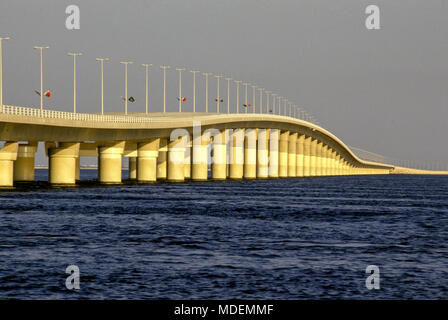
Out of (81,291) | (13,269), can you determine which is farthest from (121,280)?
(13,269)

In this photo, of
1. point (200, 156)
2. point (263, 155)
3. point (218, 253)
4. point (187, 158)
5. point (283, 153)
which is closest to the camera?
point (218, 253)

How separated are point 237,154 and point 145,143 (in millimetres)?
44662

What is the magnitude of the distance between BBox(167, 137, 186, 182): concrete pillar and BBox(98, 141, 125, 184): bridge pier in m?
18.5

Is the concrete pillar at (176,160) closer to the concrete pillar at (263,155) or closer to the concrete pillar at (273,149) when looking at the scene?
the concrete pillar at (263,155)

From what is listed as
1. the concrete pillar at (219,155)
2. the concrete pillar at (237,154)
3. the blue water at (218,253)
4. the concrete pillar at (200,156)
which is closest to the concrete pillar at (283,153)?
the concrete pillar at (237,154)

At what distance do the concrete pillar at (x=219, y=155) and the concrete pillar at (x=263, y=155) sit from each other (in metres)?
19.8

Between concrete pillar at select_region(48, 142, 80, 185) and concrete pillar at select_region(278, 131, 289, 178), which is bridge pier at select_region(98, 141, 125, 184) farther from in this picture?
concrete pillar at select_region(278, 131, 289, 178)

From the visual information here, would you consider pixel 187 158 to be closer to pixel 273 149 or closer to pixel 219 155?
pixel 219 155

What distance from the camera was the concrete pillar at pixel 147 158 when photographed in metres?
124

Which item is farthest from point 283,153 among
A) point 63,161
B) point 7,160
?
point 7,160

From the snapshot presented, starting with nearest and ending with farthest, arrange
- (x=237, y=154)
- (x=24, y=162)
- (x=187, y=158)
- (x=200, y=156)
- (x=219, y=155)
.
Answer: (x=24, y=162) → (x=200, y=156) → (x=219, y=155) → (x=187, y=158) → (x=237, y=154)

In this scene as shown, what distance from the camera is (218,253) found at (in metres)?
34.9

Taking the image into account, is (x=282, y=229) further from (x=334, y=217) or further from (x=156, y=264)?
(x=156, y=264)
